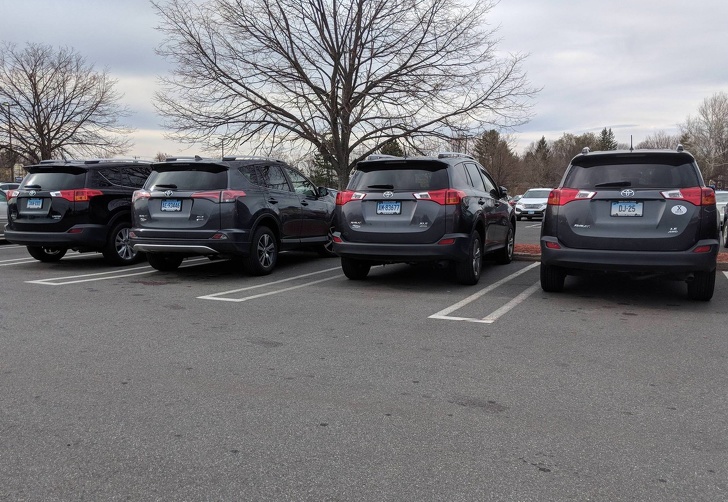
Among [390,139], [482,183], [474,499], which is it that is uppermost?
[390,139]

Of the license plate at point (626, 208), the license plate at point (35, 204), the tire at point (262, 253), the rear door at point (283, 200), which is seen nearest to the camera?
the license plate at point (626, 208)

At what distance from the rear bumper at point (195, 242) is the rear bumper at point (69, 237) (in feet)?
4.41

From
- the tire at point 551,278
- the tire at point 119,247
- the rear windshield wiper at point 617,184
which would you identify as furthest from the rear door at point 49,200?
the rear windshield wiper at point 617,184

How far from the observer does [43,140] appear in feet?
115

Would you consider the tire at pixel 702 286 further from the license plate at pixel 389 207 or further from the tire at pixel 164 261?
the tire at pixel 164 261

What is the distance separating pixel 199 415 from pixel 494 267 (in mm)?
7613

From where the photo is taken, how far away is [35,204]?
32.5ft

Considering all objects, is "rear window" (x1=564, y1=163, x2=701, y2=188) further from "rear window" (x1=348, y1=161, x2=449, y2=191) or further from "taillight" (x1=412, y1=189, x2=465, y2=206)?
"rear window" (x1=348, y1=161, x2=449, y2=191)

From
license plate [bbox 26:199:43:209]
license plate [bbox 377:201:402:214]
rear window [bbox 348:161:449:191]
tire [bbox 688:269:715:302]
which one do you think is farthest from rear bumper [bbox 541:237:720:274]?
license plate [bbox 26:199:43:209]

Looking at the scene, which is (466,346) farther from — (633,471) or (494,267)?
(494,267)

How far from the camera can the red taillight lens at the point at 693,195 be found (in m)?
6.78

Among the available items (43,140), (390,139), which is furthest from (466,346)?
(43,140)

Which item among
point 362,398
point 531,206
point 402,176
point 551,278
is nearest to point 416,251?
point 402,176

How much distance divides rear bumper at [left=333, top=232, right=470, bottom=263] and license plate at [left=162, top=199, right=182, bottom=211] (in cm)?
259
